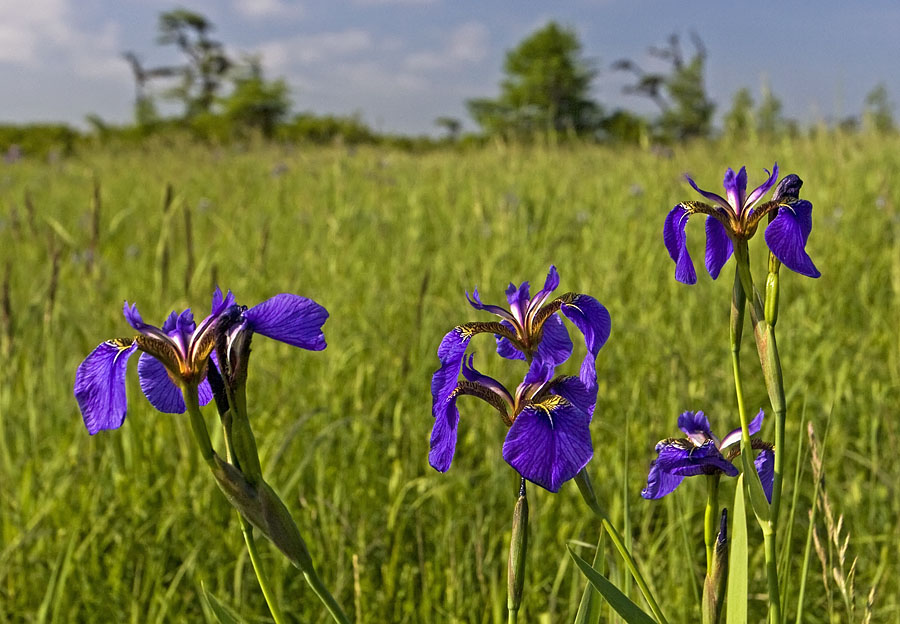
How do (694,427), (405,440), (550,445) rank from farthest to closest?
(405,440)
(694,427)
(550,445)

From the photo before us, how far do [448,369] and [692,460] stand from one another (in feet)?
0.94

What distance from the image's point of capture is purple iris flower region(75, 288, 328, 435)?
0.66m

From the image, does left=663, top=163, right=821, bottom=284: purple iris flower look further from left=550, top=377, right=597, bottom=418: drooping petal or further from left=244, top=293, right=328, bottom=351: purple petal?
left=244, top=293, right=328, bottom=351: purple petal

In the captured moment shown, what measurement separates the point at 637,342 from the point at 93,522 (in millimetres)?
1726

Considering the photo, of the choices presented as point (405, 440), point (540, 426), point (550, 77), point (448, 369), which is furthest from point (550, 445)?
point (550, 77)

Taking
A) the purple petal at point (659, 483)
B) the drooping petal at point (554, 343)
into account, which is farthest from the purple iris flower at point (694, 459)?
the drooping petal at point (554, 343)

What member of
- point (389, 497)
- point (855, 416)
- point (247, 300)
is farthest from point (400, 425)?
point (855, 416)

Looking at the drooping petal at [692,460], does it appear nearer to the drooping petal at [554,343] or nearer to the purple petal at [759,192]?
the drooping petal at [554,343]

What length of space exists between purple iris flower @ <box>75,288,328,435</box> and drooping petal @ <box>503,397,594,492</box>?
0.19 metres

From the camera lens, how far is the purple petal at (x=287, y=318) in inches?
26.0

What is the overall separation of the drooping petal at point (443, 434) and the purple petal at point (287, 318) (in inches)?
4.8

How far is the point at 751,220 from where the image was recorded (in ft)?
2.50

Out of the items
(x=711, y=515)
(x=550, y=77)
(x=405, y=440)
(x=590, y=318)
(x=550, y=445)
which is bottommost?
(x=405, y=440)

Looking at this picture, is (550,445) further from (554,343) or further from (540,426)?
(554,343)
